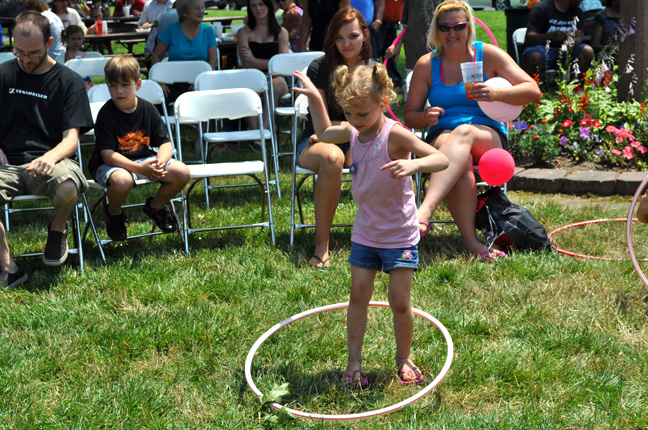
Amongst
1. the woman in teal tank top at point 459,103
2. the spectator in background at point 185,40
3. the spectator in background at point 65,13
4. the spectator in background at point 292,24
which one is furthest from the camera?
the spectator in background at point 65,13

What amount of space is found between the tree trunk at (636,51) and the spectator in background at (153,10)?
22.9 ft

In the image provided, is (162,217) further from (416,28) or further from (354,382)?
(416,28)

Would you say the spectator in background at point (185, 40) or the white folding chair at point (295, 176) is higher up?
the spectator in background at point (185, 40)

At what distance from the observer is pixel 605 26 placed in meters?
9.60

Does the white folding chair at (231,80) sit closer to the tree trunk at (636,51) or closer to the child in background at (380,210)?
the tree trunk at (636,51)

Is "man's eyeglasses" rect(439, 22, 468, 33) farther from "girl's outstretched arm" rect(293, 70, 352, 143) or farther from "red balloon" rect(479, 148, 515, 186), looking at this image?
"girl's outstretched arm" rect(293, 70, 352, 143)

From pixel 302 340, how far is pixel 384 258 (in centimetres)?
79

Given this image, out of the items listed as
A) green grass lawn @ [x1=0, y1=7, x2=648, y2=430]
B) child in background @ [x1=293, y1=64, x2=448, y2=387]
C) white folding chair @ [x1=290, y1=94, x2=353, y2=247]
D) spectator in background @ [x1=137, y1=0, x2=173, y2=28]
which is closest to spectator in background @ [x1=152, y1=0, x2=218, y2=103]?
spectator in background @ [x1=137, y1=0, x2=173, y2=28]

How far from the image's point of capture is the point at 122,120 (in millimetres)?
5270

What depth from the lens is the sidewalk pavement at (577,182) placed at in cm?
614

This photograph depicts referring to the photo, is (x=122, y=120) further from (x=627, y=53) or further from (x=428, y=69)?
(x=627, y=53)

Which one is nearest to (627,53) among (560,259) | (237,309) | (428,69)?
(428,69)

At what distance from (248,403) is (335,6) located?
6512 mm

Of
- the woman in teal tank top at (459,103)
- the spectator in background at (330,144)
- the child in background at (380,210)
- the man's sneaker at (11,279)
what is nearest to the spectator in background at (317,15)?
the spectator in background at (330,144)
